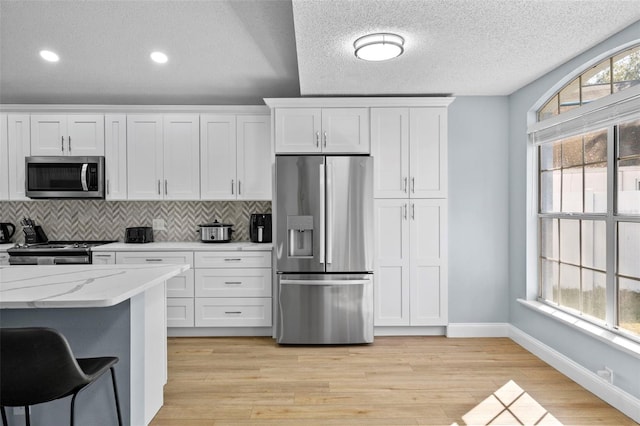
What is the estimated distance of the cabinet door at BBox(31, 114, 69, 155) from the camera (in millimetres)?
4066

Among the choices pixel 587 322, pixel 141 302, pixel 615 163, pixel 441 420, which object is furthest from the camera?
pixel 587 322

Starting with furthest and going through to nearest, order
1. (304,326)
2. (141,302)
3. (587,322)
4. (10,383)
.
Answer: (304,326)
(587,322)
(141,302)
(10,383)

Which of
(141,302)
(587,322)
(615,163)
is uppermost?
(615,163)

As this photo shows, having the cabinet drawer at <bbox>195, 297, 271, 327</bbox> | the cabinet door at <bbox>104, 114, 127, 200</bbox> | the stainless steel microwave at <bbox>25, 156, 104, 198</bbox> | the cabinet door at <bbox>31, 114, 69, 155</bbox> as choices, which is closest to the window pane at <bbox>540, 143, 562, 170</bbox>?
the cabinet drawer at <bbox>195, 297, 271, 327</bbox>

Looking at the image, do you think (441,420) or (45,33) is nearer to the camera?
(441,420)

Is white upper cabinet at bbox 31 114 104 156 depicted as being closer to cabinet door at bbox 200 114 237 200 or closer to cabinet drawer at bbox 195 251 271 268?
cabinet door at bbox 200 114 237 200

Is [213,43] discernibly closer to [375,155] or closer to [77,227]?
[375,155]

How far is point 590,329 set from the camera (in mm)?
2756

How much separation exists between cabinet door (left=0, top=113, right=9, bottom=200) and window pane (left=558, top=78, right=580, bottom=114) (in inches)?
203

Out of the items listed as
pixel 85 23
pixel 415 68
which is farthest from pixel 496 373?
pixel 85 23

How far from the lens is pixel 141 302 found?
2166mm

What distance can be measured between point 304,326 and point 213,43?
2.51 meters

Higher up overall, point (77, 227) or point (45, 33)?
point (45, 33)

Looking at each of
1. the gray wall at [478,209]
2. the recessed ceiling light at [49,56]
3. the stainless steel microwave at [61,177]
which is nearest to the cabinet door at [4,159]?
the stainless steel microwave at [61,177]
